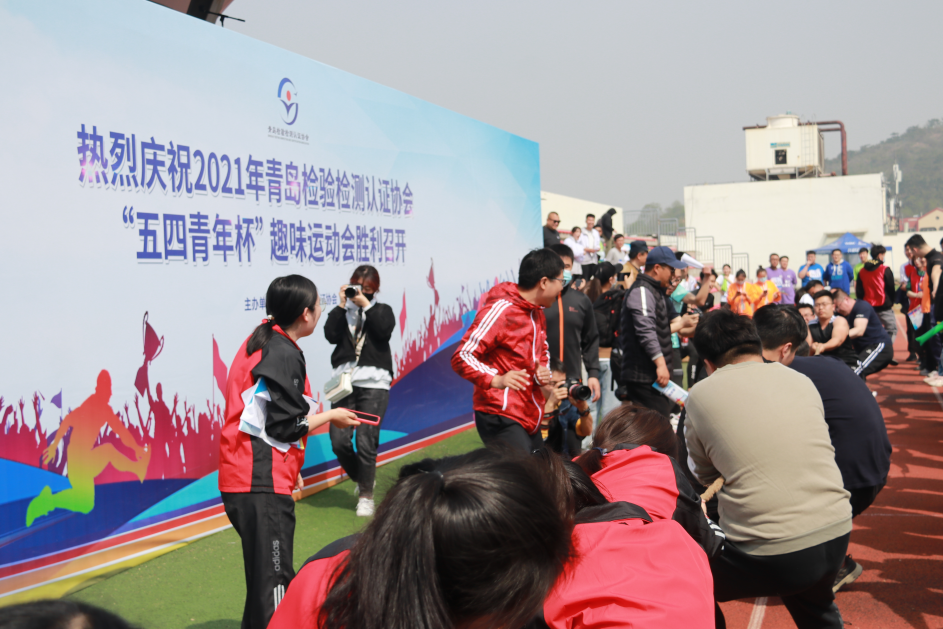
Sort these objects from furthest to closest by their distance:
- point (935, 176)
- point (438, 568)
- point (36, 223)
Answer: point (935, 176) → point (36, 223) → point (438, 568)

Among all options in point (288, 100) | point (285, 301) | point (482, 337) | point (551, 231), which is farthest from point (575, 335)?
point (551, 231)

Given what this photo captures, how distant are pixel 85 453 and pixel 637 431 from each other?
3359mm

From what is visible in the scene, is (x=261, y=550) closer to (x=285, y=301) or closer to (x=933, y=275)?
(x=285, y=301)

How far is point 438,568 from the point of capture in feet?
3.59

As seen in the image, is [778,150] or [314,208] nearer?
[314,208]

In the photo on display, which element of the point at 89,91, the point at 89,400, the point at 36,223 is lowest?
the point at 89,400

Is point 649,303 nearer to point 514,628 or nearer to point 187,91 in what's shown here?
point 187,91

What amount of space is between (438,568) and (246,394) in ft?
6.95

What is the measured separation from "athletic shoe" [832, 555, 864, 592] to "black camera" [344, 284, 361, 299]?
12.0 ft

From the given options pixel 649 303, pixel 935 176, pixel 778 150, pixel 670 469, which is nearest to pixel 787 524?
pixel 670 469

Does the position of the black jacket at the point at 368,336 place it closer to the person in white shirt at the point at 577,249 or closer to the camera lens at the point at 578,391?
the camera lens at the point at 578,391

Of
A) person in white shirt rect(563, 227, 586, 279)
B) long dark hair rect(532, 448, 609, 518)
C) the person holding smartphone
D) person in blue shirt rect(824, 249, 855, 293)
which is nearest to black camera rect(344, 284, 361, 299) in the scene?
the person holding smartphone

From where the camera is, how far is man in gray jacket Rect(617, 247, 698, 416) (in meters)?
5.62

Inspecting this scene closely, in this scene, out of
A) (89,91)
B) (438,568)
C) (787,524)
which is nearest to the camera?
(438,568)
